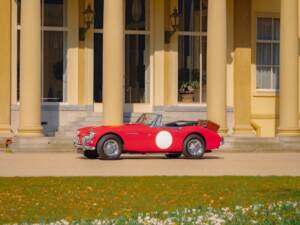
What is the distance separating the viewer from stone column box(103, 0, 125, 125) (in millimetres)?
30156

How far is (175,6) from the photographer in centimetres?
3531

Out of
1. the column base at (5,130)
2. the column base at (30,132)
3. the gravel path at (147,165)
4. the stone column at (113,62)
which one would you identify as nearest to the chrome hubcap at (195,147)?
the gravel path at (147,165)

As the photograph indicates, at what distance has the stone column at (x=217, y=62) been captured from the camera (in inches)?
1231

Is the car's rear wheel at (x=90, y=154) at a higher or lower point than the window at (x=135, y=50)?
lower

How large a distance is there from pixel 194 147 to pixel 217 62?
4.83m

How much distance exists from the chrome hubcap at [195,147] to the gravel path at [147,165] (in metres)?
0.30

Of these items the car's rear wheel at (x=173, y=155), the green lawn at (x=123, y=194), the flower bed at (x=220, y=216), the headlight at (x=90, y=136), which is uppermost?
the headlight at (x=90, y=136)

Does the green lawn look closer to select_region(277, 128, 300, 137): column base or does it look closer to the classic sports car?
the classic sports car

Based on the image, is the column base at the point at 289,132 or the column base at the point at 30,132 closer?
the column base at the point at 30,132

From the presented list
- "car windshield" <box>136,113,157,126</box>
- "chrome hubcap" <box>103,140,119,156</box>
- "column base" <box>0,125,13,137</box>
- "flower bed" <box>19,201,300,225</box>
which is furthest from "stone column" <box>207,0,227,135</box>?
"flower bed" <box>19,201,300,225</box>

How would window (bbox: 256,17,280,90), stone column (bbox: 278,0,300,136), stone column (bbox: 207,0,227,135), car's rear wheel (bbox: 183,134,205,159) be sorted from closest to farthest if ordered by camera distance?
car's rear wheel (bbox: 183,134,205,159) → stone column (bbox: 207,0,227,135) → stone column (bbox: 278,0,300,136) → window (bbox: 256,17,280,90)

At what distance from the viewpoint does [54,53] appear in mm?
33875

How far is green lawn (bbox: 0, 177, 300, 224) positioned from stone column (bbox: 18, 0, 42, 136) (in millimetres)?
10632

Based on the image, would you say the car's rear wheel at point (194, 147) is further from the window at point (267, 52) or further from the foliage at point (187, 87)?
the window at point (267, 52)
